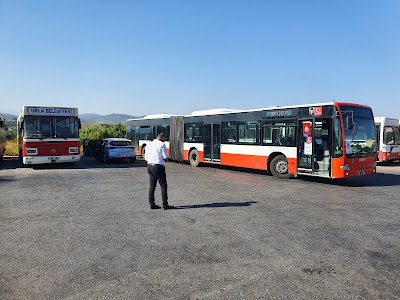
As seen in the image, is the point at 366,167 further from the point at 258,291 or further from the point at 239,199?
the point at 258,291

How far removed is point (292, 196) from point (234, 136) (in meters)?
6.56

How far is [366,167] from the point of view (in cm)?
1203

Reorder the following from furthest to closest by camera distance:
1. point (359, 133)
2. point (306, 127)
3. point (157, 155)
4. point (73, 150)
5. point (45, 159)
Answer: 1. point (73, 150)
2. point (45, 159)
3. point (306, 127)
4. point (359, 133)
5. point (157, 155)

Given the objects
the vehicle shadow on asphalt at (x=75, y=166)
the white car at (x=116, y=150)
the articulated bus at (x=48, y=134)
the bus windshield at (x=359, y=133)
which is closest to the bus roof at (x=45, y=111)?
the articulated bus at (x=48, y=134)

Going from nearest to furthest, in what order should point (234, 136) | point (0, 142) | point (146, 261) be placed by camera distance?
1. point (146, 261)
2. point (234, 136)
3. point (0, 142)

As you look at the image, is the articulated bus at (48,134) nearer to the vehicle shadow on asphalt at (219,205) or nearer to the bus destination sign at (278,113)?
the bus destination sign at (278,113)

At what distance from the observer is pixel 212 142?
57.2 ft

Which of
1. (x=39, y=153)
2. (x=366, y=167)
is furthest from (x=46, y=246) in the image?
(x=39, y=153)

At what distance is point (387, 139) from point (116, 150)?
15.8m

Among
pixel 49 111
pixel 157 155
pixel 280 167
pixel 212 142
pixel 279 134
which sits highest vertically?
pixel 49 111

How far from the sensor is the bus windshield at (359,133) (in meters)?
11.5

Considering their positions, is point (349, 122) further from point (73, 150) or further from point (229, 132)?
point (73, 150)

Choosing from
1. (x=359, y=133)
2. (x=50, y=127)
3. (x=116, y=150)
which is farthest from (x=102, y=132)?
(x=359, y=133)

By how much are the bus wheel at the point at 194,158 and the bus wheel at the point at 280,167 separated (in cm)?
553
